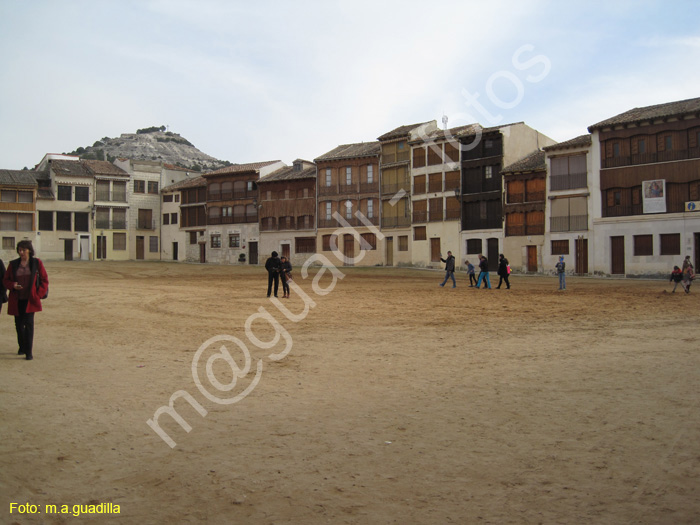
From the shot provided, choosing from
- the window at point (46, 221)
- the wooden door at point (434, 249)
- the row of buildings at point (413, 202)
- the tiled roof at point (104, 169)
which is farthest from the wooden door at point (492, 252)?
the window at point (46, 221)

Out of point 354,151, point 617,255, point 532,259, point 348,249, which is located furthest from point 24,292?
point 354,151

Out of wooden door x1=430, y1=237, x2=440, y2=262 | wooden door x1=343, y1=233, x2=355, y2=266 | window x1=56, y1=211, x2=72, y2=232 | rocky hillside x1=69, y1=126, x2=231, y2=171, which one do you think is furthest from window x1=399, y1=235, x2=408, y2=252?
rocky hillside x1=69, y1=126, x2=231, y2=171

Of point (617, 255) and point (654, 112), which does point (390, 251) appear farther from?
point (654, 112)

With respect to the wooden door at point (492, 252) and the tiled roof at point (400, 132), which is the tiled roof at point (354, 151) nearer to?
the tiled roof at point (400, 132)

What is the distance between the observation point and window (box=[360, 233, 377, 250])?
55438mm

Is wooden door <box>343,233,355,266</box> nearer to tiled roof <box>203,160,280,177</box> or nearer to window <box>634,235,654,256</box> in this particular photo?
tiled roof <box>203,160,280,177</box>

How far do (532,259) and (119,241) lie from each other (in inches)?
1819

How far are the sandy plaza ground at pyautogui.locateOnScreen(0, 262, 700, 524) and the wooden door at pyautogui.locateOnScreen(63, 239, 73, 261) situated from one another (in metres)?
54.4

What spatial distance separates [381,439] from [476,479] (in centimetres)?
125

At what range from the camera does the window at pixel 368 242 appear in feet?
182

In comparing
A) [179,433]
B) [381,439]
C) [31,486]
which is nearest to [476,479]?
[381,439]

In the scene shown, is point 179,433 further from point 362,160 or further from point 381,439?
point 362,160

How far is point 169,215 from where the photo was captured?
69.2 meters

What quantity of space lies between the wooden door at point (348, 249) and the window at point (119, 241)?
27.4 m
